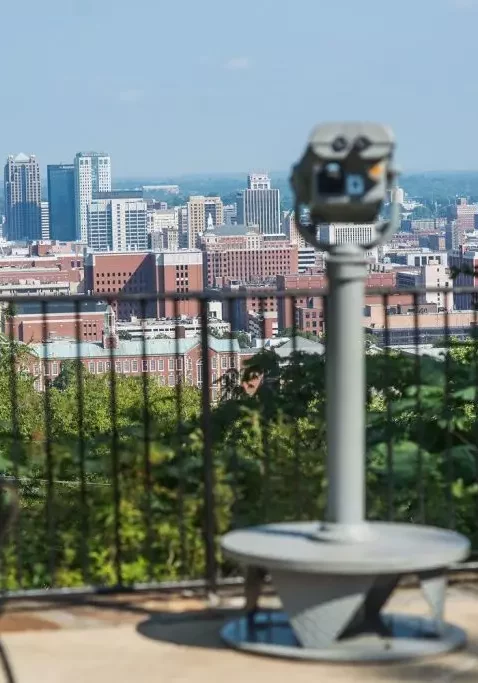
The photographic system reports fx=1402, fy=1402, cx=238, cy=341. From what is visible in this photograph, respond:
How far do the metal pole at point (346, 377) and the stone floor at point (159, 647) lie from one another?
367mm

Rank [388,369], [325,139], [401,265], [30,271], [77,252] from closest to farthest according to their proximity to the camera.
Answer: [325,139] < [388,369] < [30,271] < [401,265] < [77,252]

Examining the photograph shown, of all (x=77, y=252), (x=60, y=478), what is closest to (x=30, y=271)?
(x=77, y=252)

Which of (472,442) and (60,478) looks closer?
(472,442)

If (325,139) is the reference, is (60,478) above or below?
below

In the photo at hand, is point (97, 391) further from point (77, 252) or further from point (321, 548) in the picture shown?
point (77, 252)

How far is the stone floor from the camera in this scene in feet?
9.39

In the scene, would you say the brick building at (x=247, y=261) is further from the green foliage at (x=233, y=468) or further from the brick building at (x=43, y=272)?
the green foliage at (x=233, y=468)

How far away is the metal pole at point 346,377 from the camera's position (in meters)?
2.90

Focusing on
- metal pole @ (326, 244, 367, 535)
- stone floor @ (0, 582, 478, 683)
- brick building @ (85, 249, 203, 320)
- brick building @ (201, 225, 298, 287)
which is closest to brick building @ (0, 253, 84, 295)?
brick building @ (85, 249, 203, 320)

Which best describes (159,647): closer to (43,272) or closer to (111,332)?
(111,332)

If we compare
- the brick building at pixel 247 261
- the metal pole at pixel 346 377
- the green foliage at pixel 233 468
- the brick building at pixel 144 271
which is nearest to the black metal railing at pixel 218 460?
the green foliage at pixel 233 468

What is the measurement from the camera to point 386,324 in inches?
147

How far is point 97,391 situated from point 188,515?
38605 mm

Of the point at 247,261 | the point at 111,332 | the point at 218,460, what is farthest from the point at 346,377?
the point at 247,261
